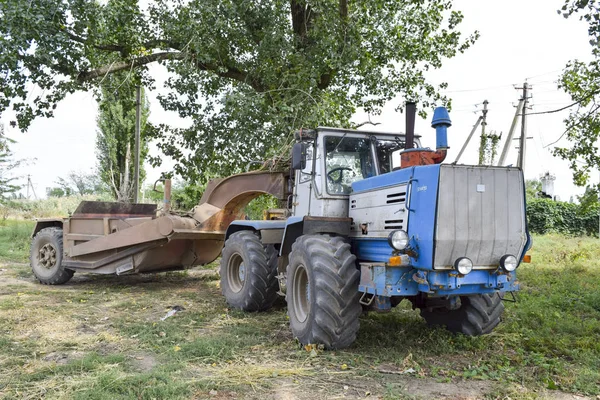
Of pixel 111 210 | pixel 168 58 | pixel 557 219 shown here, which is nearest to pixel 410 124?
pixel 111 210

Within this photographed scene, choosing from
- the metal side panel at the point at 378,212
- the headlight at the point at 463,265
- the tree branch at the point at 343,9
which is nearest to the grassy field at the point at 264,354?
the headlight at the point at 463,265

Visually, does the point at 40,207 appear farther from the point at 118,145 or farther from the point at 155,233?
the point at 155,233

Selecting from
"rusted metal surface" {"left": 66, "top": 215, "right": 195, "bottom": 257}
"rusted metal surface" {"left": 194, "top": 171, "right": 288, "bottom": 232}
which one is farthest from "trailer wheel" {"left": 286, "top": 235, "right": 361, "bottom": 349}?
"rusted metal surface" {"left": 66, "top": 215, "right": 195, "bottom": 257}

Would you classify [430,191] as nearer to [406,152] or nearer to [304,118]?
[406,152]

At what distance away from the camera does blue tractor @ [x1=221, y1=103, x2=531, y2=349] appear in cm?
538

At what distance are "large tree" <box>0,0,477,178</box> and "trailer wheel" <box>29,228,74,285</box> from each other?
359cm

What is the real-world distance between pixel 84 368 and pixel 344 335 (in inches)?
103

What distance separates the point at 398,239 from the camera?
5.40 metres

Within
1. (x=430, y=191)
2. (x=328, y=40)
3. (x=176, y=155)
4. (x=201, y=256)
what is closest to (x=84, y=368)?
(x=430, y=191)

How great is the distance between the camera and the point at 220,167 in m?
15.3

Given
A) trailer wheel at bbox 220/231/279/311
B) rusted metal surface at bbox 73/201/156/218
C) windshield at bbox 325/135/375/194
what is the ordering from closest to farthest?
windshield at bbox 325/135/375/194
trailer wheel at bbox 220/231/279/311
rusted metal surface at bbox 73/201/156/218

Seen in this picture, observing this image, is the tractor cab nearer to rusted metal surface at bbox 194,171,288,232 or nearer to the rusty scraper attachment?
the rusty scraper attachment

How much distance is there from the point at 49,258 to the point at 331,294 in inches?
322

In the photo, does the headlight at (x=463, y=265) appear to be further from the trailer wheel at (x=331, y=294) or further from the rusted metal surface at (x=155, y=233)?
the rusted metal surface at (x=155, y=233)
